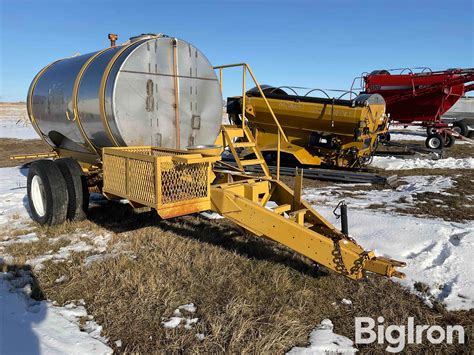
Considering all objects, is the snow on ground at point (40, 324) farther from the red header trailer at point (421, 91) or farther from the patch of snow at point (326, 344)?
the red header trailer at point (421, 91)

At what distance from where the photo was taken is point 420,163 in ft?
38.7

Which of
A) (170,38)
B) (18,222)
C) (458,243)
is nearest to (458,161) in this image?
(458,243)

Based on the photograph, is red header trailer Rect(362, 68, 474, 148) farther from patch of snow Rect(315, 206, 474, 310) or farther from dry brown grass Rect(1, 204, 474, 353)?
dry brown grass Rect(1, 204, 474, 353)

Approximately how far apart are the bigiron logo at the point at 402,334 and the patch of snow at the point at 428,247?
1.35 feet

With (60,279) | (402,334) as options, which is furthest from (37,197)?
(402,334)

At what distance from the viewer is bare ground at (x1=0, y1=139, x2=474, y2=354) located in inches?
118

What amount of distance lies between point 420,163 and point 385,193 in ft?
15.4

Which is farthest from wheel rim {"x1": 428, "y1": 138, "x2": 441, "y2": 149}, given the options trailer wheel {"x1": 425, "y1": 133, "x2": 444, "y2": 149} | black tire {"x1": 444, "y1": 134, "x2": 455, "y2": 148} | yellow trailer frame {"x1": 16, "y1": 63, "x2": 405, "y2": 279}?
yellow trailer frame {"x1": 16, "y1": 63, "x2": 405, "y2": 279}

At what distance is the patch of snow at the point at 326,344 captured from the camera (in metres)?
2.88

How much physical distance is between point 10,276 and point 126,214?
93.8 inches

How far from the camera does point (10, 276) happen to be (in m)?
4.03

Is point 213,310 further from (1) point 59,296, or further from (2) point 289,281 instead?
(1) point 59,296

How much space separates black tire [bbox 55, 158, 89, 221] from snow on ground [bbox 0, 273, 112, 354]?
Answer: 1.97 metres

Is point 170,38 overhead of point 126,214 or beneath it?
overhead
